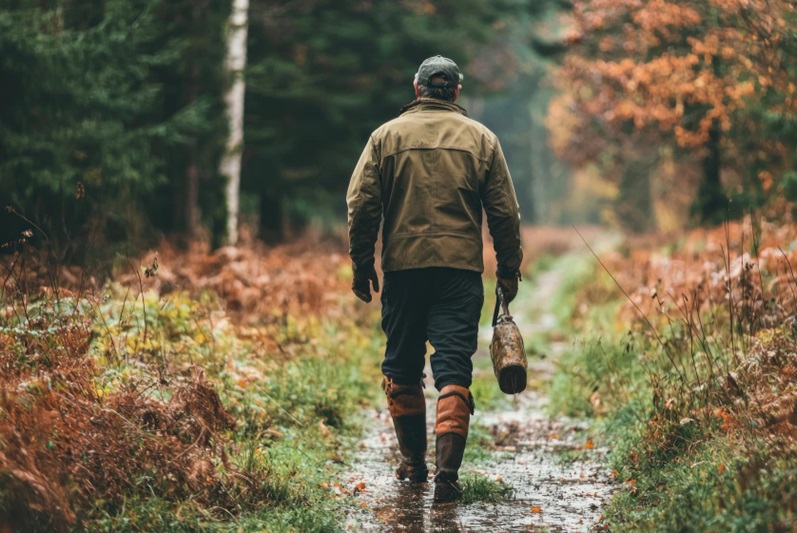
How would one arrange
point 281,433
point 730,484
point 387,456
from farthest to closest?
point 387,456, point 281,433, point 730,484

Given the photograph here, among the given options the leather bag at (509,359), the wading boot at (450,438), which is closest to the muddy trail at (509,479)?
the wading boot at (450,438)

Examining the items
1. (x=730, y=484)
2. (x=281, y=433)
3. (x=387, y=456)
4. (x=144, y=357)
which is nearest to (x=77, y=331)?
(x=144, y=357)

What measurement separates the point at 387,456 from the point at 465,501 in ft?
4.89

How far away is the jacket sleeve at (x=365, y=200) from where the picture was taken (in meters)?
5.70

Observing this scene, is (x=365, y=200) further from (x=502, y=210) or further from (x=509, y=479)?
(x=509, y=479)

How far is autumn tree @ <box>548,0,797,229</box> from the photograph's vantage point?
1061 centimetres

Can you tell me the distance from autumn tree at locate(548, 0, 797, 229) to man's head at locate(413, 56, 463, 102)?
384 cm

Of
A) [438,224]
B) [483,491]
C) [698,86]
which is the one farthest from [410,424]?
[698,86]

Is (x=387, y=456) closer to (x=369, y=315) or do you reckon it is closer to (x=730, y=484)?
(x=730, y=484)

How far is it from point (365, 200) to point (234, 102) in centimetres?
904

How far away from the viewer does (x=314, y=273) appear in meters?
12.7

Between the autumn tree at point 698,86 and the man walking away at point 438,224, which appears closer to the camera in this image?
the man walking away at point 438,224

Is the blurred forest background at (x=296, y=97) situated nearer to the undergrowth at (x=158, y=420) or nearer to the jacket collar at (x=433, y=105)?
the undergrowth at (x=158, y=420)

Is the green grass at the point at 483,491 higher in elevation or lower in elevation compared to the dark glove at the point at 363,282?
lower
